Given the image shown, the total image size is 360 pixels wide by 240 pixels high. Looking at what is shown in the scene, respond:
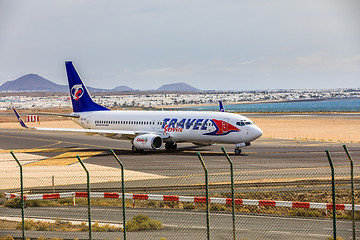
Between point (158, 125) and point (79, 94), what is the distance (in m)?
11.7

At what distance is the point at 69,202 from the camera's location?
24844 millimetres

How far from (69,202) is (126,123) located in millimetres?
25336

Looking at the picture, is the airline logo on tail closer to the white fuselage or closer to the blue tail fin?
the blue tail fin

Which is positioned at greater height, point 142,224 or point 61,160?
point 61,160

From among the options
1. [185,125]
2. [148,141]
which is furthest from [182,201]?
[148,141]

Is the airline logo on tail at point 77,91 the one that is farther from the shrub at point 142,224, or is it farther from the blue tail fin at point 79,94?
the shrub at point 142,224

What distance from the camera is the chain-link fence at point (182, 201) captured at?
59.2 ft

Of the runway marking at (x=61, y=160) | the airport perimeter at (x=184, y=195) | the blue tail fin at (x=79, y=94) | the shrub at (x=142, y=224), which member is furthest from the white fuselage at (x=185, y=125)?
the shrub at (x=142, y=224)

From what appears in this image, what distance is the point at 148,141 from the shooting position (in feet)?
147

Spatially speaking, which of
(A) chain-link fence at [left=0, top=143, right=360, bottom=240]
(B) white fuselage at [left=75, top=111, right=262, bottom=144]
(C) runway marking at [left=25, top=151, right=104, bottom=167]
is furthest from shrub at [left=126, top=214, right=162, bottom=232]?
(B) white fuselage at [left=75, top=111, right=262, bottom=144]

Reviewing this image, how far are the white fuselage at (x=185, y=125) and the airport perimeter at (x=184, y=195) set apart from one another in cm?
171

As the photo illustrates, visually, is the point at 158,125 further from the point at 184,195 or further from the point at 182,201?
the point at 182,201

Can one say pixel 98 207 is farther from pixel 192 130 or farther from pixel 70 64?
pixel 70 64

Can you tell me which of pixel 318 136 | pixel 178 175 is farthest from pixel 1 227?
pixel 318 136
